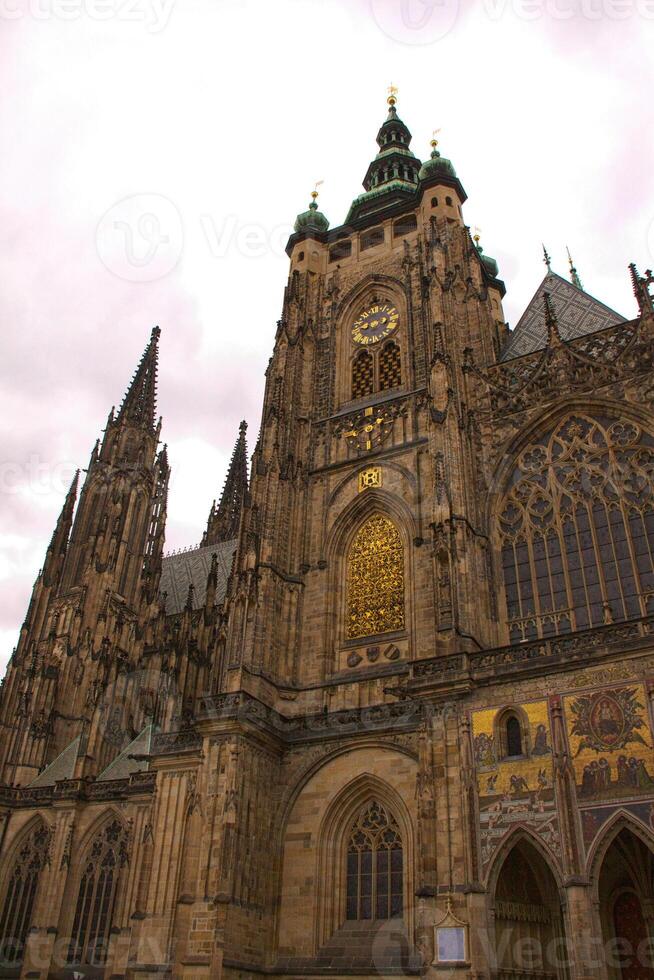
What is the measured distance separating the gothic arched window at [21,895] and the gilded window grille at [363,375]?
18588mm

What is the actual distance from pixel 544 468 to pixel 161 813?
1361 cm

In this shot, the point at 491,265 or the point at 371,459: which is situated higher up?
the point at 491,265

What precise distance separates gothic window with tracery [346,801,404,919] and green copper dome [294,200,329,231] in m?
22.0

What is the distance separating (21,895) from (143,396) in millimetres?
28599

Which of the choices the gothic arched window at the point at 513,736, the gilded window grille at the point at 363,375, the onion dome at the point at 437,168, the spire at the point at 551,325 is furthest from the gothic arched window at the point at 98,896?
the onion dome at the point at 437,168

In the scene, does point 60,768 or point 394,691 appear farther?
point 60,768

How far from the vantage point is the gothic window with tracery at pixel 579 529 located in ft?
62.2

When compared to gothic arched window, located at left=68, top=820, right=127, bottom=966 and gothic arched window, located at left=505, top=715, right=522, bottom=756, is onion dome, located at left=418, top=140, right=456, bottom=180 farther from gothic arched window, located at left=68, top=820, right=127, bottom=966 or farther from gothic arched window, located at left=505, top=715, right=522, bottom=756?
gothic arched window, located at left=68, top=820, right=127, bottom=966

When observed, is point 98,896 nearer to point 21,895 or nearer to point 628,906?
point 21,895

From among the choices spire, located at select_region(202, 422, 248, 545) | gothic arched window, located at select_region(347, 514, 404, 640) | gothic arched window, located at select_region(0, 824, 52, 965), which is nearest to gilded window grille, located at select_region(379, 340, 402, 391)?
gothic arched window, located at select_region(347, 514, 404, 640)

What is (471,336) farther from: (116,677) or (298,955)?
(116,677)

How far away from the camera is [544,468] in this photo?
21516 millimetres

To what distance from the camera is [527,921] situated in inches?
619

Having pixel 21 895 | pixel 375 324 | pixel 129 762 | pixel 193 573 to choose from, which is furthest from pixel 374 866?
pixel 193 573
